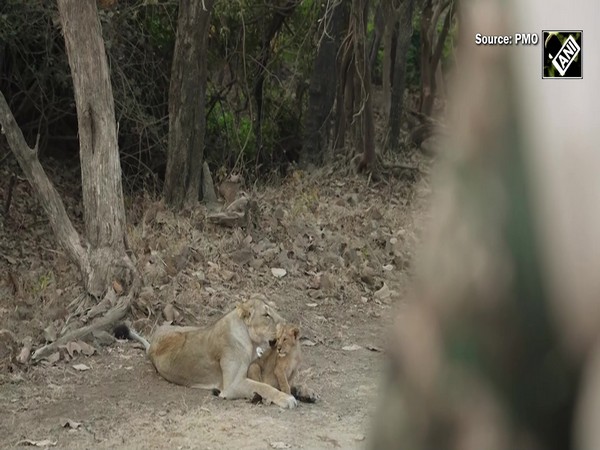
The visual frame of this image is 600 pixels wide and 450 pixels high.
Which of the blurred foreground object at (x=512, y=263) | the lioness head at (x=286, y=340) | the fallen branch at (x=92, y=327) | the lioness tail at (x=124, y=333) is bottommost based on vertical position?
the lioness tail at (x=124, y=333)

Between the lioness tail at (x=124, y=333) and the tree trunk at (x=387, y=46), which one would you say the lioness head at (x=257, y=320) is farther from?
the tree trunk at (x=387, y=46)

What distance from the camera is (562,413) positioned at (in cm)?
115

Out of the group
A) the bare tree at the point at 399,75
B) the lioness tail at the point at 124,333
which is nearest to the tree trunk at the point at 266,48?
the bare tree at the point at 399,75

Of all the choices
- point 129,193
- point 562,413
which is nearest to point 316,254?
point 129,193

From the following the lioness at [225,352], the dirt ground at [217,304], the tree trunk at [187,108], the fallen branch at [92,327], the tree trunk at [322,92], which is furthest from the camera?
the tree trunk at [322,92]

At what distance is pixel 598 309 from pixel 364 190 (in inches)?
510

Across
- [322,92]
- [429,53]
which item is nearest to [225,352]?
[322,92]

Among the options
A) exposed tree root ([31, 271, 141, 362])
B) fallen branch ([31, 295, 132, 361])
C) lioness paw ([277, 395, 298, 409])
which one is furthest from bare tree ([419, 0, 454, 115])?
lioness paw ([277, 395, 298, 409])

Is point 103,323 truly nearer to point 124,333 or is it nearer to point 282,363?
Answer: point 124,333

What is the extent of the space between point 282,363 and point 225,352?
470 millimetres

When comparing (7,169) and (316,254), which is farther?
(7,169)

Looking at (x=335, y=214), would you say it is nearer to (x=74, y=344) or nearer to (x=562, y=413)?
(x=74, y=344)

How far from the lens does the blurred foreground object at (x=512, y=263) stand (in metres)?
1.11

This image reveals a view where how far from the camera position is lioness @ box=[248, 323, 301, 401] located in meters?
6.98
